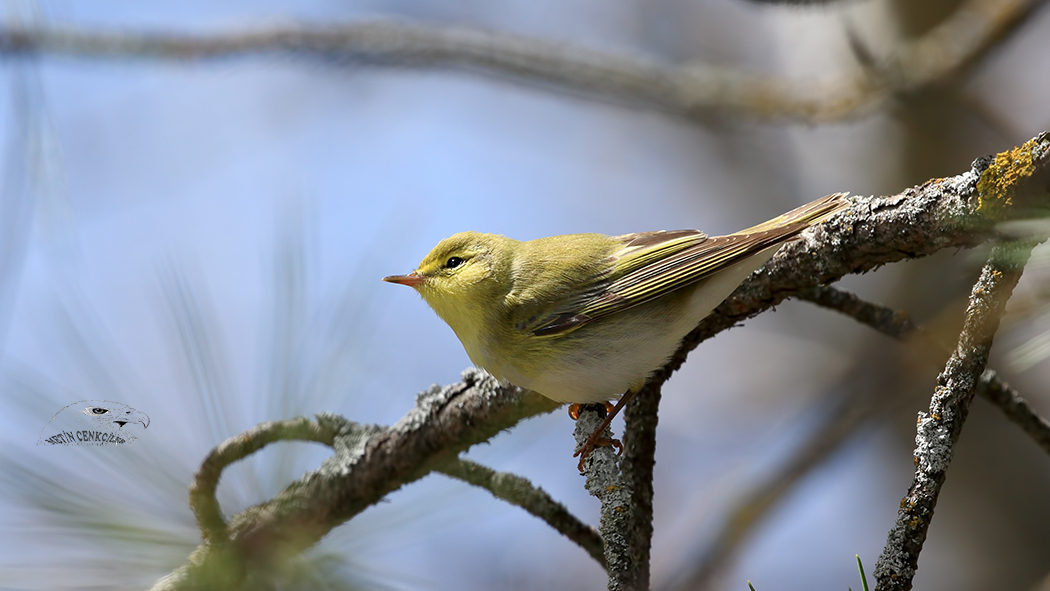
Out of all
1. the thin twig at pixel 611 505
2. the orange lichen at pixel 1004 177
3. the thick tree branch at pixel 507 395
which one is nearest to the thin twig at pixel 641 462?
the thick tree branch at pixel 507 395

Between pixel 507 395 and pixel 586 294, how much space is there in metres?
0.45

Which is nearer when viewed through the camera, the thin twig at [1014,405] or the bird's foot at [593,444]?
the thin twig at [1014,405]

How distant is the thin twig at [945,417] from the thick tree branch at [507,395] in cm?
12

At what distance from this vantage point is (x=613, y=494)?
1825mm

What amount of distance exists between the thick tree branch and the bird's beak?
1.46 feet

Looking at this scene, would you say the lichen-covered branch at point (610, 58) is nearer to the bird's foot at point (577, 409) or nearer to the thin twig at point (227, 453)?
the thin twig at point (227, 453)

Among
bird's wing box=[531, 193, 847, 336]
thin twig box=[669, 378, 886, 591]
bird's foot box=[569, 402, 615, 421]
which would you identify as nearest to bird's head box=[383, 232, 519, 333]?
bird's wing box=[531, 193, 847, 336]

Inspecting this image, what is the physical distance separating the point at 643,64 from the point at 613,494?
438cm

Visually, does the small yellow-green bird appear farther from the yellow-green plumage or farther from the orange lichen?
the orange lichen

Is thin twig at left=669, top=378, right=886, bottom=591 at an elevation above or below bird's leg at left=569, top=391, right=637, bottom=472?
above

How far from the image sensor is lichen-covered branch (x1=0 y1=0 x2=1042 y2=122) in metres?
3.99

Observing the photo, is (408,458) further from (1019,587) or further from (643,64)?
(1019,587)

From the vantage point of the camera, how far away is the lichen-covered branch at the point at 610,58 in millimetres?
3994

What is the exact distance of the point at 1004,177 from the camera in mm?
1540
